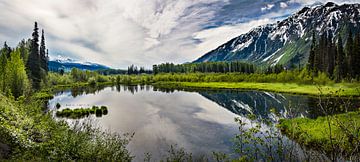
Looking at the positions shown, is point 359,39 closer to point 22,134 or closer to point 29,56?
point 22,134

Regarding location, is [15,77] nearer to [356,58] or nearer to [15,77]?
[15,77]

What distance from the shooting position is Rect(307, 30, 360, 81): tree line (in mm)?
72875

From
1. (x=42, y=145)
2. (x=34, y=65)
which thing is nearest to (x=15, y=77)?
(x=34, y=65)

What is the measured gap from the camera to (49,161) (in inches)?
435

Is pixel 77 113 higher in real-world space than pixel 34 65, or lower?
lower

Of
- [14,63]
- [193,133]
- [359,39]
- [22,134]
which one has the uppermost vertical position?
[359,39]

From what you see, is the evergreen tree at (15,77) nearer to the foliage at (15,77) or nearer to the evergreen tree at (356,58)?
the foliage at (15,77)

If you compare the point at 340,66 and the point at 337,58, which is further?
the point at 337,58

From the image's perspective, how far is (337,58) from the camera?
80500mm

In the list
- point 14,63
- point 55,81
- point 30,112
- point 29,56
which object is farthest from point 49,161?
point 55,81

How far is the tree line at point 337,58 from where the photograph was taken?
72.9 metres

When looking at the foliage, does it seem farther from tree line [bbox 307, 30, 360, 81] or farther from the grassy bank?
tree line [bbox 307, 30, 360, 81]

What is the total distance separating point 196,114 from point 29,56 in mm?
53003

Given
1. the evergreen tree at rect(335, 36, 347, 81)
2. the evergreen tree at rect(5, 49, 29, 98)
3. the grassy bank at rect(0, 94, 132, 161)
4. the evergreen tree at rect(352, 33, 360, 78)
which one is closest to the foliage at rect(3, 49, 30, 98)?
the evergreen tree at rect(5, 49, 29, 98)
